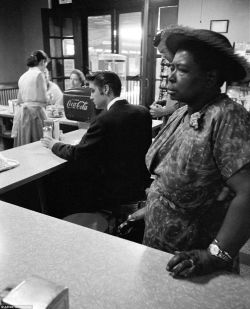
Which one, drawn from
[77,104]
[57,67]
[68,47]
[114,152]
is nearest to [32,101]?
[77,104]

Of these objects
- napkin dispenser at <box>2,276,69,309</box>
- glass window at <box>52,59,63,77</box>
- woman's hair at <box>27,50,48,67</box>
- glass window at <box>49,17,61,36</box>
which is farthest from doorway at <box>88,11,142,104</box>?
napkin dispenser at <box>2,276,69,309</box>

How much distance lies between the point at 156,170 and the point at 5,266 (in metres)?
0.55

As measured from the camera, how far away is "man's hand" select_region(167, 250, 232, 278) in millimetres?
797

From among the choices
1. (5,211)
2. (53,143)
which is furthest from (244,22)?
(5,211)

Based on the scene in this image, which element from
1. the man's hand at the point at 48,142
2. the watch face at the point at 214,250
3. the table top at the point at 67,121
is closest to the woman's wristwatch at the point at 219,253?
the watch face at the point at 214,250

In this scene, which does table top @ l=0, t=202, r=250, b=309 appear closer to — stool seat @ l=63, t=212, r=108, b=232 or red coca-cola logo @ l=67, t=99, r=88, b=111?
stool seat @ l=63, t=212, r=108, b=232

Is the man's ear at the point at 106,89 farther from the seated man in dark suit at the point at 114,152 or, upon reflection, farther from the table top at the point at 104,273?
the table top at the point at 104,273

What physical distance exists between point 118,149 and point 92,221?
46 cm

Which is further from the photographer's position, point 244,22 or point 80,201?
point 244,22

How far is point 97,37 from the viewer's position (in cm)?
A: 562

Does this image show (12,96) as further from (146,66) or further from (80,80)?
(146,66)

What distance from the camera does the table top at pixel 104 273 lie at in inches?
29.2

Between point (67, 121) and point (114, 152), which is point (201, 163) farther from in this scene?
point (67, 121)

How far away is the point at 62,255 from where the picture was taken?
90cm
